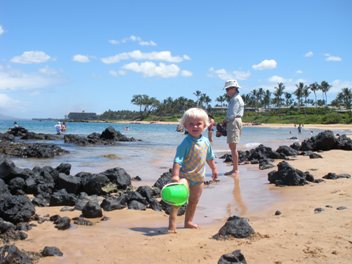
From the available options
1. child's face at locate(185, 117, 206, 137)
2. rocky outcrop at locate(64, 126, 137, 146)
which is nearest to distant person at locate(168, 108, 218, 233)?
child's face at locate(185, 117, 206, 137)

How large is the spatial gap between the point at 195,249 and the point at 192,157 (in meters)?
1.49

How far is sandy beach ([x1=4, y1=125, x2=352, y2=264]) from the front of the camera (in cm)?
367

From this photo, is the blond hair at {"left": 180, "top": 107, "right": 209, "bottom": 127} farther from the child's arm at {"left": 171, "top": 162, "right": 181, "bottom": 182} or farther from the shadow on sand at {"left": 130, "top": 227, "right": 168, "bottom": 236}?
the shadow on sand at {"left": 130, "top": 227, "right": 168, "bottom": 236}

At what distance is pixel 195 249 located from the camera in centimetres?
387

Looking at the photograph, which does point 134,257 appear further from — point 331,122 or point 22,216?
point 331,122

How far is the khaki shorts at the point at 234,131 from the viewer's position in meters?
9.53

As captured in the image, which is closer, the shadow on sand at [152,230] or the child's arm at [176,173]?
the shadow on sand at [152,230]

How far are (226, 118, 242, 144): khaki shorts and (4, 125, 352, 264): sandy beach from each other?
3.57 meters

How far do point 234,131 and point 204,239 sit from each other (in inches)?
219

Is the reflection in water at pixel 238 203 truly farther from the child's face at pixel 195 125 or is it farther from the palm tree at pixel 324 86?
the palm tree at pixel 324 86

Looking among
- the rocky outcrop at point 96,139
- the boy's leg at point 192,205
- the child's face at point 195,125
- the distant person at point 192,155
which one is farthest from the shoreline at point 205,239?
the rocky outcrop at point 96,139

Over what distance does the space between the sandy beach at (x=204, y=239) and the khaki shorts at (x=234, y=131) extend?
3575 millimetres

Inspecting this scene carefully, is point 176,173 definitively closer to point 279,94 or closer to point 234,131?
point 234,131

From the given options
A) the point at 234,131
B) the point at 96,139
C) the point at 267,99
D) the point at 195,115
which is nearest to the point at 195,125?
the point at 195,115
